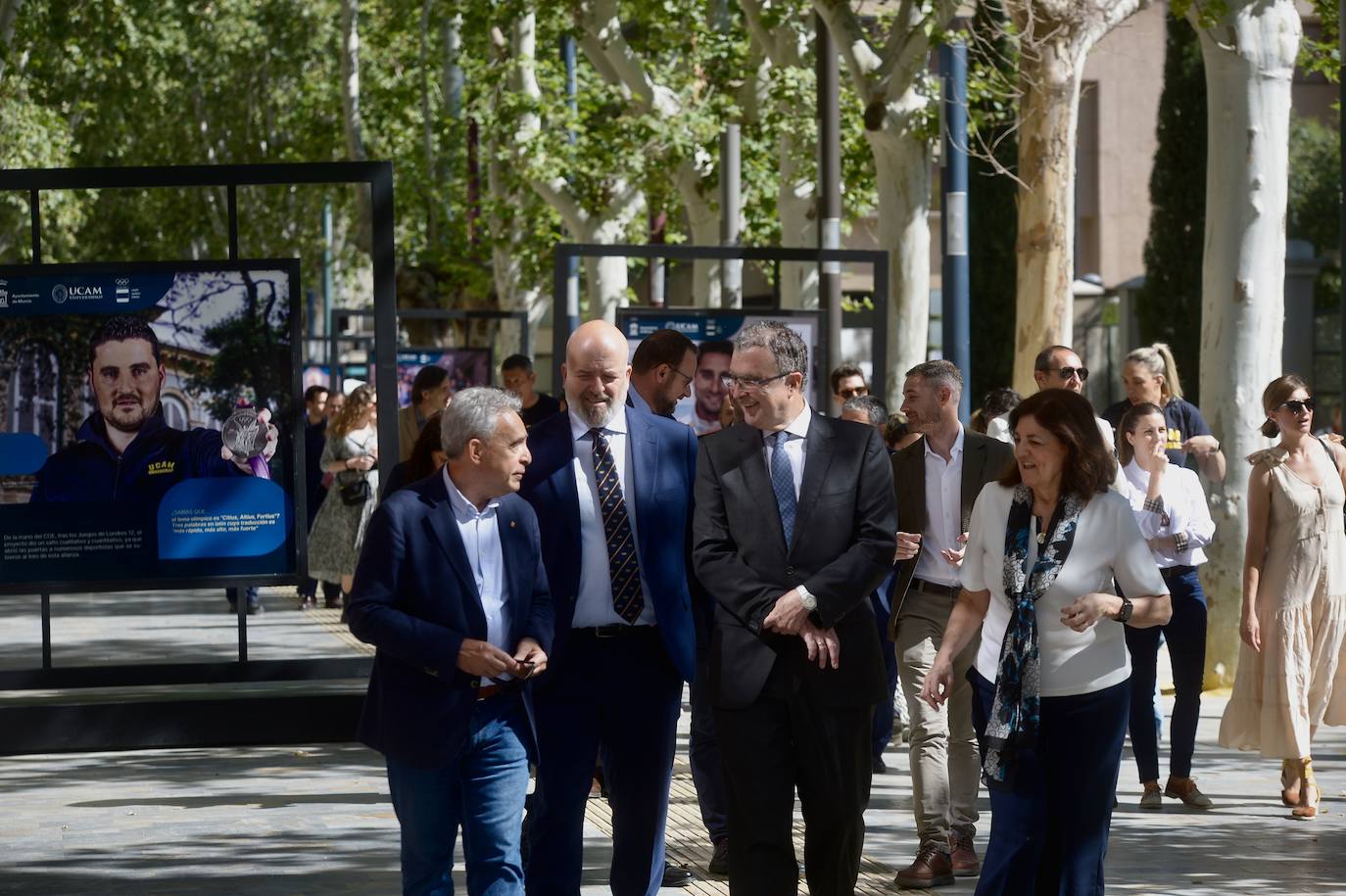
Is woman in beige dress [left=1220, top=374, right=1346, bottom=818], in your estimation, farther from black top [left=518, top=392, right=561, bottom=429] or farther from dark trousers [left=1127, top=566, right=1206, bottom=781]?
black top [left=518, top=392, right=561, bottom=429]

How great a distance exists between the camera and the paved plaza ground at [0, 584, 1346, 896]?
26.4 ft

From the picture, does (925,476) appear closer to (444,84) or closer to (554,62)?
(554,62)

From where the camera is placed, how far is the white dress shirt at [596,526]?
A: 6.45 metres

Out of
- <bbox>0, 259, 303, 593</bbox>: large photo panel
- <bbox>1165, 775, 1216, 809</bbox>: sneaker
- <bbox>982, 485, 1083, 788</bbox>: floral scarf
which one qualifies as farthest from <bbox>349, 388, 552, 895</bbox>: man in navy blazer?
<bbox>1165, 775, 1216, 809</bbox>: sneaker

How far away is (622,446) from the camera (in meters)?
6.66

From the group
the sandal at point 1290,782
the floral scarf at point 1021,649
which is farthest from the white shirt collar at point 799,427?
the sandal at point 1290,782

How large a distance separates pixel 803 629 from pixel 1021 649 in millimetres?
600

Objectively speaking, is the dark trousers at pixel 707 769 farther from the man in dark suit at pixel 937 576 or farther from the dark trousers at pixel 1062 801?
the dark trousers at pixel 1062 801

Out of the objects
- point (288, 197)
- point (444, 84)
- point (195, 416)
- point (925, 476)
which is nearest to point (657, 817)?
point (925, 476)

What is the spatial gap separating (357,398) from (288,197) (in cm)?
3786

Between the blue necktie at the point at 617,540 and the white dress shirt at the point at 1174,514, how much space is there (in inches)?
147

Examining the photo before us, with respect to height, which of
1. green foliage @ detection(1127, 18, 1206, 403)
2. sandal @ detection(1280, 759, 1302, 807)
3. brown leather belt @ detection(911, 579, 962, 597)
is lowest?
sandal @ detection(1280, 759, 1302, 807)

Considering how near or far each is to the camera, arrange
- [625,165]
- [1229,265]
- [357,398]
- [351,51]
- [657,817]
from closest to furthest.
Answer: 1. [657,817]
2. [1229,265]
3. [357,398]
4. [625,165]
5. [351,51]

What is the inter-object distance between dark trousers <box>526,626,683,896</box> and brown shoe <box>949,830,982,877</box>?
1970 millimetres
